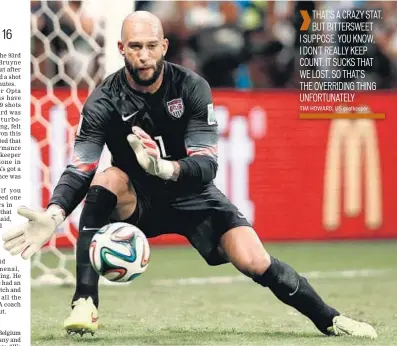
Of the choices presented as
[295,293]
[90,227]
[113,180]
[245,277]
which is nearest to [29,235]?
[90,227]

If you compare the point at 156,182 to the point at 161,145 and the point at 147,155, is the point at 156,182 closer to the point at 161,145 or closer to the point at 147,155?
the point at 161,145

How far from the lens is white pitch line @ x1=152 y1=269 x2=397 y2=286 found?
8242mm

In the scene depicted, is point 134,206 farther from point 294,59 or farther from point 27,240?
point 294,59

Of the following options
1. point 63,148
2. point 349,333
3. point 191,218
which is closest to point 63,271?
point 63,148

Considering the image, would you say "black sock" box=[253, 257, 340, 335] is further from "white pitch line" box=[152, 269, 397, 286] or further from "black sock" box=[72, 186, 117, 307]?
"white pitch line" box=[152, 269, 397, 286]

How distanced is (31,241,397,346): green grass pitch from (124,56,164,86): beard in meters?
1.27

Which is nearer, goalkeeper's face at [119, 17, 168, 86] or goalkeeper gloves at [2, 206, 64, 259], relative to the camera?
goalkeeper gloves at [2, 206, 64, 259]

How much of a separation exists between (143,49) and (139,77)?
189 mm

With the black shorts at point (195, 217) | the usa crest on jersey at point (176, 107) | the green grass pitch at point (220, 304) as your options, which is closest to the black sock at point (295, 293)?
the green grass pitch at point (220, 304)

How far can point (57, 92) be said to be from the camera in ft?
31.2

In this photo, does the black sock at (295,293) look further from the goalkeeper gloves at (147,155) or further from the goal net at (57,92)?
the goal net at (57,92)

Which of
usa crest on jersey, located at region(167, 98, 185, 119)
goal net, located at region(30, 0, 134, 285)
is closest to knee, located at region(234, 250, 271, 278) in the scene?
usa crest on jersey, located at region(167, 98, 185, 119)

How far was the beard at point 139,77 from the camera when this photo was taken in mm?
5605

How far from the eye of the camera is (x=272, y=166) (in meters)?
10.6
